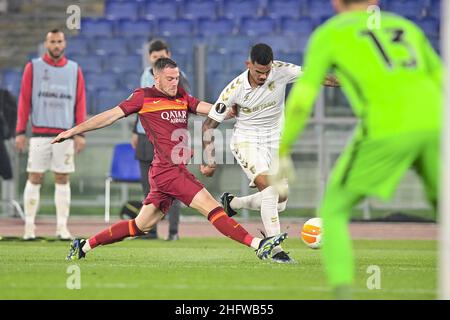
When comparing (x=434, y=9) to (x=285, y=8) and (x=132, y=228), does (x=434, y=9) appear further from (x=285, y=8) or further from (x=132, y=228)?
(x=132, y=228)

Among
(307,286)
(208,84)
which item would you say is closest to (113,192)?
(208,84)

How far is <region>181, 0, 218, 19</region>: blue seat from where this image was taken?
20672 millimetres

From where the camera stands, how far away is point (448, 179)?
223 inches

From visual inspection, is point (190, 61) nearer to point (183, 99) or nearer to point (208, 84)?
point (208, 84)

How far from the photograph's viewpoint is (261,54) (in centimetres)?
1084

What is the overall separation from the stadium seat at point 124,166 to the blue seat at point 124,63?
195 centimetres

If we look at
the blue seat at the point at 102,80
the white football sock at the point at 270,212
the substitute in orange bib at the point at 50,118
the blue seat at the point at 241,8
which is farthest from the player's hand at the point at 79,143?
the blue seat at the point at 241,8

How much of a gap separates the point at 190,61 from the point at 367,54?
11.7 m

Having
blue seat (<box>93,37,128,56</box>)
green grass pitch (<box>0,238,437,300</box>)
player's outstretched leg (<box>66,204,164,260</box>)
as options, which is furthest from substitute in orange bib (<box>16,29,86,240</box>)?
blue seat (<box>93,37,128,56</box>)

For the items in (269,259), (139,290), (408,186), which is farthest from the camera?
(408,186)

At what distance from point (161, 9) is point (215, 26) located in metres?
1.25

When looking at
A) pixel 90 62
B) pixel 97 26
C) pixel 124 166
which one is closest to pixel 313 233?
pixel 124 166

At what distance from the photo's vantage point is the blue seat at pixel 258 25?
20156 millimetres

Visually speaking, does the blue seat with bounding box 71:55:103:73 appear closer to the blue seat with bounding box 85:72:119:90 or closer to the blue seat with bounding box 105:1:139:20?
the blue seat with bounding box 85:72:119:90
